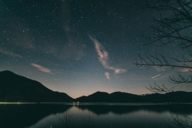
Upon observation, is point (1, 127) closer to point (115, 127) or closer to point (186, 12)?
point (115, 127)

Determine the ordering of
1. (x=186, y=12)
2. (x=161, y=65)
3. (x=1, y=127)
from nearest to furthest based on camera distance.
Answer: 1. (x=186, y=12)
2. (x=161, y=65)
3. (x=1, y=127)

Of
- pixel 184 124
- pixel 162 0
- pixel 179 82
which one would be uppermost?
pixel 162 0

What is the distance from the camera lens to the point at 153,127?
2682 inches

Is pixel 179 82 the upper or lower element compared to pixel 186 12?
lower

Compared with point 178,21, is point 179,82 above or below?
below

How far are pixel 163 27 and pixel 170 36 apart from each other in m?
0.30

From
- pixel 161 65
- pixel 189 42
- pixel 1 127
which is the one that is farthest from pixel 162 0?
pixel 1 127

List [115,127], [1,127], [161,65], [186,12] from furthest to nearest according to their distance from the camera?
[115,127] → [1,127] → [161,65] → [186,12]

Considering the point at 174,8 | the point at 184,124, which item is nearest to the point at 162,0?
the point at 174,8

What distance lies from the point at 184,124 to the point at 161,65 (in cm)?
146

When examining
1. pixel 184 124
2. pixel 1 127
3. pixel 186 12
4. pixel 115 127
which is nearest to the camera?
pixel 186 12

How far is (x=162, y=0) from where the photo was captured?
18.4 feet

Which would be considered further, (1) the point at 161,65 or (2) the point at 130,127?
(2) the point at 130,127

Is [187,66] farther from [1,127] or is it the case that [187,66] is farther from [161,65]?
[1,127]
